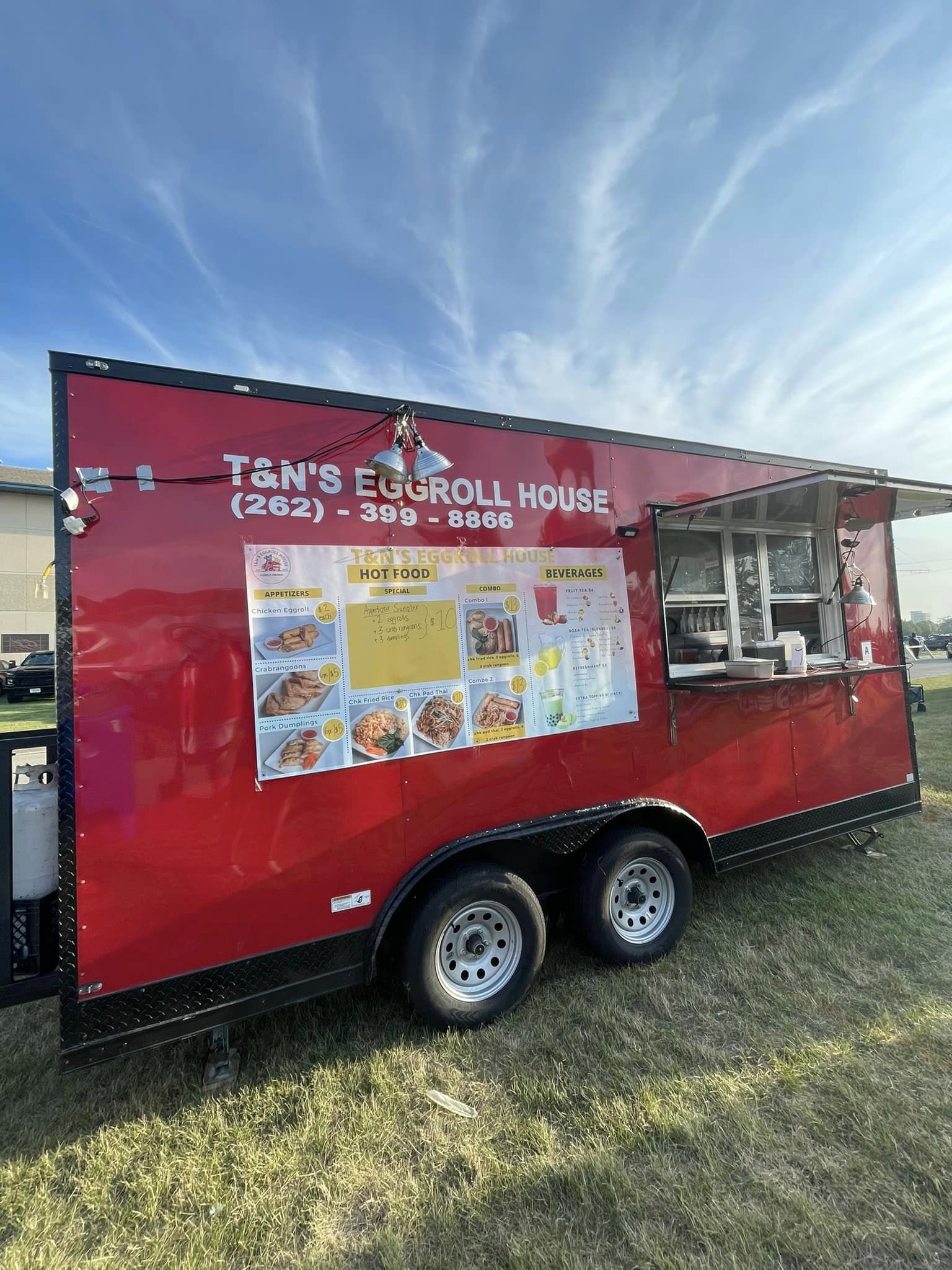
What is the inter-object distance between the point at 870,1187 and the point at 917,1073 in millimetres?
701

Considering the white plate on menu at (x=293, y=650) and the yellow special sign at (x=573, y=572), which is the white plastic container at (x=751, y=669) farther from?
the white plate on menu at (x=293, y=650)

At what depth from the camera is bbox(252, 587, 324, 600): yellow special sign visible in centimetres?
255

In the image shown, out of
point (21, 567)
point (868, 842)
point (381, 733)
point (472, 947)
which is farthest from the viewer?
point (21, 567)

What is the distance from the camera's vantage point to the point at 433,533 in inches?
116

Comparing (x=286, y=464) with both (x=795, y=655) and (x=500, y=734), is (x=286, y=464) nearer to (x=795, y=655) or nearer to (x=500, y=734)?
(x=500, y=734)

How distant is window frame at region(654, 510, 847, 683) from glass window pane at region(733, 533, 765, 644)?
3 cm

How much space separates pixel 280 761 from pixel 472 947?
144cm

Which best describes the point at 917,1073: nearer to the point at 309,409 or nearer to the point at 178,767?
the point at 178,767

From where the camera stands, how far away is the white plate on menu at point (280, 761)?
2.53 m

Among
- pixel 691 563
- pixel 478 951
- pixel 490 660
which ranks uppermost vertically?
pixel 691 563

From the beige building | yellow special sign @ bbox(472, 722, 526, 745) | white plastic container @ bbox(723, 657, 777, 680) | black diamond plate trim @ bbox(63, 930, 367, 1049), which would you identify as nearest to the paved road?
white plastic container @ bbox(723, 657, 777, 680)

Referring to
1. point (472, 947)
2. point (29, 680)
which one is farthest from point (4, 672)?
point (472, 947)

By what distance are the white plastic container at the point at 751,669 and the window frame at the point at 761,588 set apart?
0.50 ft

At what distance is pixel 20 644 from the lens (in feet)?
82.9
